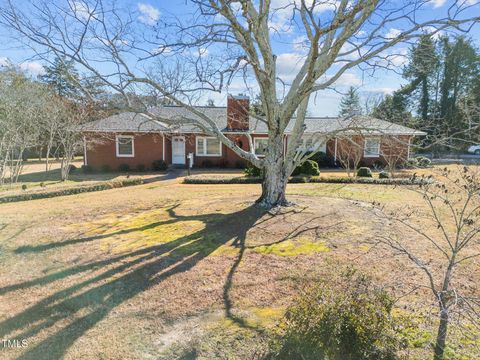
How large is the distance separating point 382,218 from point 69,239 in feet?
23.7

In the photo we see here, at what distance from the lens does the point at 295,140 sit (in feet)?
26.9

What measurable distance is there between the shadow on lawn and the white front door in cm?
1451

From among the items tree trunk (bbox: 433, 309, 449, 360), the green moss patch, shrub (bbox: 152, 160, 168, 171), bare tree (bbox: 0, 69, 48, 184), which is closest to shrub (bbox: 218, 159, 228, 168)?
shrub (bbox: 152, 160, 168, 171)

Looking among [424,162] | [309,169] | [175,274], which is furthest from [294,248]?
[309,169]

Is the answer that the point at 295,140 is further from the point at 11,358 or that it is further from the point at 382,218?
the point at 11,358

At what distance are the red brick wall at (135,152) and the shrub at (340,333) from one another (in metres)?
18.4

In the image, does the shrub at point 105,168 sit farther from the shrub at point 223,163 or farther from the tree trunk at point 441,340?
the tree trunk at point 441,340

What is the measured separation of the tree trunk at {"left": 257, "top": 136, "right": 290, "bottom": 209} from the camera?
7773 millimetres

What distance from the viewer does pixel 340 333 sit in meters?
2.52

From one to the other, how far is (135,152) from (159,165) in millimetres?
2121

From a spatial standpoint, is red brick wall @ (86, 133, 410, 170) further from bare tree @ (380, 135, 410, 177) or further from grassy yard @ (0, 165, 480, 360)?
grassy yard @ (0, 165, 480, 360)

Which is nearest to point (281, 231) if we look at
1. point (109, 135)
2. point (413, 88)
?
point (109, 135)

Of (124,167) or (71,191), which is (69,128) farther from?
(71,191)

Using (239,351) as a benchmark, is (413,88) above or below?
above
